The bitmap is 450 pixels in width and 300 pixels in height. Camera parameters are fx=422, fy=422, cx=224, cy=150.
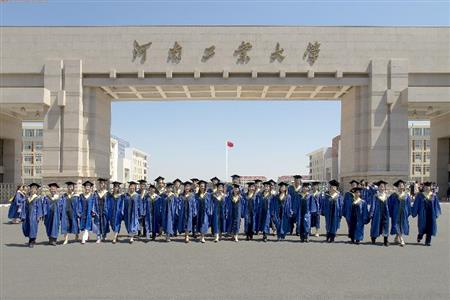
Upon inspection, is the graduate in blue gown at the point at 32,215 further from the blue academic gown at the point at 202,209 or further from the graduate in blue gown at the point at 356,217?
the graduate in blue gown at the point at 356,217

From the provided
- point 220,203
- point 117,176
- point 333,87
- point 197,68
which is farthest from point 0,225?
point 117,176

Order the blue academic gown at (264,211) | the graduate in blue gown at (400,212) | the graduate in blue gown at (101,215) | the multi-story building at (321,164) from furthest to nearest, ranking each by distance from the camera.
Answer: the multi-story building at (321,164) → the blue academic gown at (264,211) → the graduate in blue gown at (101,215) → the graduate in blue gown at (400,212)

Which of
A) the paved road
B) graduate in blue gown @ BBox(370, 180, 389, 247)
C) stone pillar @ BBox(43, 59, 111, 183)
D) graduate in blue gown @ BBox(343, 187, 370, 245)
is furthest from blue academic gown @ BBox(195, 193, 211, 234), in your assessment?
stone pillar @ BBox(43, 59, 111, 183)

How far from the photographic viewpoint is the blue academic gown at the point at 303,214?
9.92m

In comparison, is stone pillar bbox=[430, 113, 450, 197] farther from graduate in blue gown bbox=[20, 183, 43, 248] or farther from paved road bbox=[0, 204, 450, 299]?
graduate in blue gown bbox=[20, 183, 43, 248]

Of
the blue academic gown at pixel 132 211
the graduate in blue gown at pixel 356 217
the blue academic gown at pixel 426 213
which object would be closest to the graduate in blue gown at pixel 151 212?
the blue academic gown at pixel 132 211

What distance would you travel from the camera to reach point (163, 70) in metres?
20.7

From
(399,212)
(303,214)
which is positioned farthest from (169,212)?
(399,212)

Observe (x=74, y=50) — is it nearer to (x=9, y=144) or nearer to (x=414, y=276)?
(x=9, y=144)

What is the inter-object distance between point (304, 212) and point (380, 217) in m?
1.74

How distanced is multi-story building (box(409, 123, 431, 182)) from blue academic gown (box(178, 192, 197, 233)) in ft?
204

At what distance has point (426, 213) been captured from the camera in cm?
977

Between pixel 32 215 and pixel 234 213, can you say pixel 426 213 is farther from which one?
pixel 32 215

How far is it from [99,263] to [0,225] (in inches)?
315
